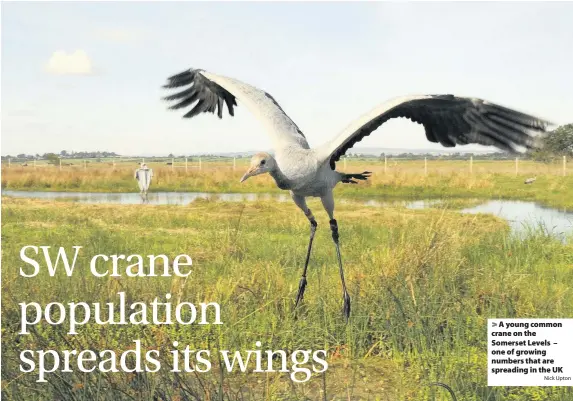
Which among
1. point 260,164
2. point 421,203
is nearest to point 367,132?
point 260,164

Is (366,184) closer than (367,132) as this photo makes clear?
No

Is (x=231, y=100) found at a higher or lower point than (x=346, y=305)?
higher

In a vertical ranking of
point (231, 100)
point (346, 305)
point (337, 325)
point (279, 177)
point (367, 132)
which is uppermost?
point (231, 100)

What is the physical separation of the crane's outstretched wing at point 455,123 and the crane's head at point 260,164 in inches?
18.0

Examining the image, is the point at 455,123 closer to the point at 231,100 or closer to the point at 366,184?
the point at 231,100

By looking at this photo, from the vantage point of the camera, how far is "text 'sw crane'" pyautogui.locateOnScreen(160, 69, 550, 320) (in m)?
4.41

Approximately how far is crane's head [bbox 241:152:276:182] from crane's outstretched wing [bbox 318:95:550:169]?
1.50ft

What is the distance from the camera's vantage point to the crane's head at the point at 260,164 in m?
4.30

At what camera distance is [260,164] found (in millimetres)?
4344

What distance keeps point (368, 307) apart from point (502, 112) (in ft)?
6.23

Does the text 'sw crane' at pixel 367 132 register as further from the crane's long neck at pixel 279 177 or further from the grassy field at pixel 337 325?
the grassy field at pixel 337 325

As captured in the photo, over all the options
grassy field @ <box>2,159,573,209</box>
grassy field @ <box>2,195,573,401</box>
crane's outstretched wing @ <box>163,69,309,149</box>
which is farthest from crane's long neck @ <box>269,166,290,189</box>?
grassy field @ <box>2,159,573,209</box>

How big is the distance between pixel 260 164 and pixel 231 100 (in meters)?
2.40

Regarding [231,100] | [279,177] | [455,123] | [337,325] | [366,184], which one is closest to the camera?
[279,177]
